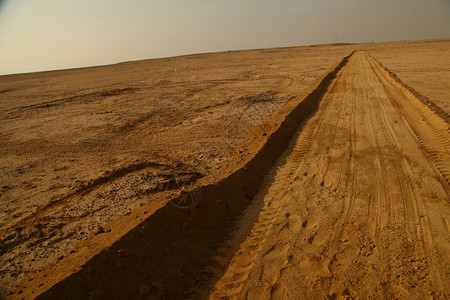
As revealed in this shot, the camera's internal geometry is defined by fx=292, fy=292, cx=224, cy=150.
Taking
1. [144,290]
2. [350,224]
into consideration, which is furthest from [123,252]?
[350,224]

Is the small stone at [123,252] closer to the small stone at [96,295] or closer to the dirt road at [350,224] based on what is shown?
the small stone at [96,295]

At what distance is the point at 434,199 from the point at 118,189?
498cm

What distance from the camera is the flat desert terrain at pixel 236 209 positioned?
3.00 meters

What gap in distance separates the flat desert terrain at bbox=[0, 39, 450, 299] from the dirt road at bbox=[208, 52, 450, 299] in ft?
0.06

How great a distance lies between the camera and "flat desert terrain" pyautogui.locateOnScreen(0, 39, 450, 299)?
3.00 metres

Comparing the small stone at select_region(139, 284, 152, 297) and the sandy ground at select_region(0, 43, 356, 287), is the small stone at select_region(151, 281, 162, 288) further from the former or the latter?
the sandy ground at select_region(0, 43, 356, 287)

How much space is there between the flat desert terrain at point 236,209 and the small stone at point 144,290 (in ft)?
0.21

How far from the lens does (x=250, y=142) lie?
7.07m

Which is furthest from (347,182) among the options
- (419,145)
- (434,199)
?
(419,145)

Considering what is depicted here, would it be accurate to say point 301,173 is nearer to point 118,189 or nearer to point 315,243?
point 315,243

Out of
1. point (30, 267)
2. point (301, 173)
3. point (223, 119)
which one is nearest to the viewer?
point (30, 267)

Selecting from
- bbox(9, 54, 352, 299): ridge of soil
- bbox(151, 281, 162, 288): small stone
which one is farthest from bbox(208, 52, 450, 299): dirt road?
bbox(151, 281, 162, 288): small stone

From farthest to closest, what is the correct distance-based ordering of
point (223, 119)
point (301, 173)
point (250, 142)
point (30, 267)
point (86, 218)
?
point (223, 119), point (250, 142), point (301, 173), point (86, 218), point (30, 267)

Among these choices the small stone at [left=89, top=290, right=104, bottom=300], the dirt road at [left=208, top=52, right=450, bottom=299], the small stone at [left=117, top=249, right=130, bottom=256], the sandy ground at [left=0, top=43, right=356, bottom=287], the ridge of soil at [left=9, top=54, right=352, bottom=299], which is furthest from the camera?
the sandy ground at [left=0, top=43, right=356, bottom=287]
